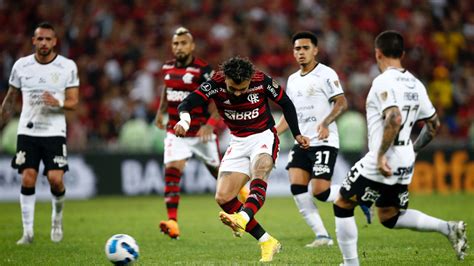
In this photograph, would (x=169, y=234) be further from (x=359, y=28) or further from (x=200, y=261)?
(x=359, y=28)

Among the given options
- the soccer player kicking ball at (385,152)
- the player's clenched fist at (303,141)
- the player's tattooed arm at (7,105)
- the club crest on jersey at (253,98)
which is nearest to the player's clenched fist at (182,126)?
the club crest on jersey at (253,98)

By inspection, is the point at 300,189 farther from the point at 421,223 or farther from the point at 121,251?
the point at 121,251

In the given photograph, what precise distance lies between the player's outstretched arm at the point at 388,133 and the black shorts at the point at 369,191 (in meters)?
0.26

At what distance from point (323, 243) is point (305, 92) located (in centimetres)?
206

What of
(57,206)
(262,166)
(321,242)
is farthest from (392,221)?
(57,206)

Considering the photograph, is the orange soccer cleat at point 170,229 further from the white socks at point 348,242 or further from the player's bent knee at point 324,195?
the white socks at point 348,242

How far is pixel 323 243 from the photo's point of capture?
11297 mm

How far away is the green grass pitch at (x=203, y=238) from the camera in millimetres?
9938

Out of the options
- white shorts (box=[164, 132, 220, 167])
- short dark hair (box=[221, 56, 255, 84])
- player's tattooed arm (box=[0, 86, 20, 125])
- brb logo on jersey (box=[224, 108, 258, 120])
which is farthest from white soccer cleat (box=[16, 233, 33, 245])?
short dark hair (box=[221, 56, 255, 84])

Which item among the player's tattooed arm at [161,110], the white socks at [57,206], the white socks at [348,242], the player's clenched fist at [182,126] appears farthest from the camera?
Answer: the player's tattooed arm at [161,110]

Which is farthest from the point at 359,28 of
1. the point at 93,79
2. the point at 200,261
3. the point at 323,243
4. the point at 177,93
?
the point at 200,261

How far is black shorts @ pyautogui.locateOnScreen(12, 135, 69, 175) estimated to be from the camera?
12.0 m

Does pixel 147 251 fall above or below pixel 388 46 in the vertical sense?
below

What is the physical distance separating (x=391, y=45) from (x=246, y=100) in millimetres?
2122
